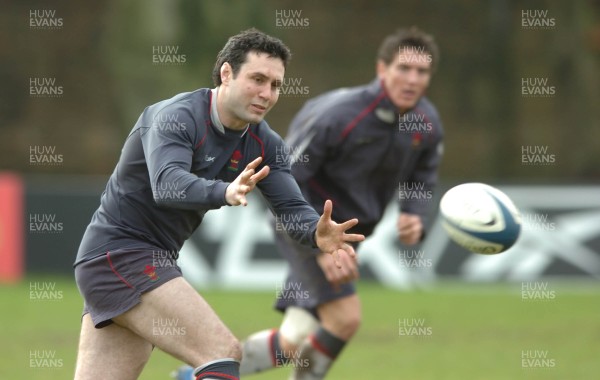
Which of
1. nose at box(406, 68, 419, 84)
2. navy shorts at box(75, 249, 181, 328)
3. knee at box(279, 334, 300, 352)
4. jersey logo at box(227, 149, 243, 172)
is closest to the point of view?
navy shorts at box(75, 249, 181, 328)

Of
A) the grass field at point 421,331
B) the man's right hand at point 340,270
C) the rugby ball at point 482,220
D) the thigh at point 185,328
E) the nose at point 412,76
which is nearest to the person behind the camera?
the thigh at point 185,328

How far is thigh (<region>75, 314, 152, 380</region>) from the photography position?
199 inches

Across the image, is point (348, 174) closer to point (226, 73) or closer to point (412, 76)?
point (412, 76)

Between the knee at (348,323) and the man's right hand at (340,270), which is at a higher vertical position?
the man's right hand at (340,270)

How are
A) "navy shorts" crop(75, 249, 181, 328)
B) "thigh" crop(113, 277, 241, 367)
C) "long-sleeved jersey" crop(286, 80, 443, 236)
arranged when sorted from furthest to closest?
1. "long-sleeved jersey" crop(286, 80, 443, 236)
2. "navy shorts" crop(75, 249, 181, 328)
3. "thigh" crop(113, 277, 241, 367)

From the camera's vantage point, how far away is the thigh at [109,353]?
5.05 m

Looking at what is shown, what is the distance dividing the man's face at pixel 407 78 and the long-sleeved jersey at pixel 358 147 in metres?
0.08

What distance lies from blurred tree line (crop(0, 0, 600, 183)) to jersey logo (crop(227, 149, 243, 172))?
47.1ft

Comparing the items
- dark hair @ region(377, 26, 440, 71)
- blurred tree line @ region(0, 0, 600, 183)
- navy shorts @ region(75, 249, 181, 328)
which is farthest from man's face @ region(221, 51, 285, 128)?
blurred tree line @ region(0, 0, 600, 183)

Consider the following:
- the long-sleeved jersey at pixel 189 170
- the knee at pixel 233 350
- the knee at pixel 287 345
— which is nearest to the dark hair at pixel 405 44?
the knee at pixel 287 345

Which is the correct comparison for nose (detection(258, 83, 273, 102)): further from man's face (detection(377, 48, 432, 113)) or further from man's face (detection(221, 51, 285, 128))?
man's face (detection(377, 48, 432, 113))

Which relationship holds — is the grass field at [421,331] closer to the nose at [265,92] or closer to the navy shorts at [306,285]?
the navy shorts at [306,285]

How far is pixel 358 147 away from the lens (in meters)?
7.25

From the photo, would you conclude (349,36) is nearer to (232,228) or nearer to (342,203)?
(232,228)
